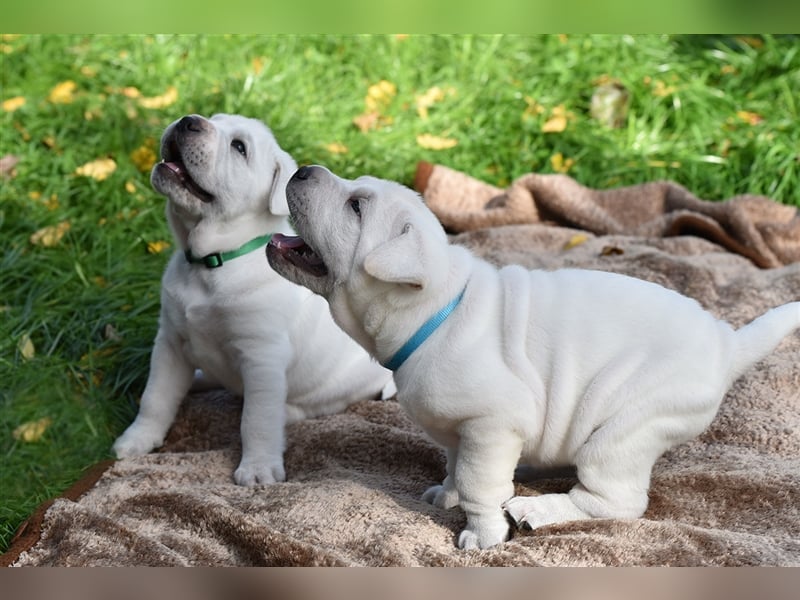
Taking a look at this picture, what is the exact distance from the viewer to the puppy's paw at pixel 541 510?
2928mm

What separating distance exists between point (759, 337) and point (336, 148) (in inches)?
138

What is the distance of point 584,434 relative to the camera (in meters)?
2.93

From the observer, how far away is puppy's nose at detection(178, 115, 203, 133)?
11.9 feet

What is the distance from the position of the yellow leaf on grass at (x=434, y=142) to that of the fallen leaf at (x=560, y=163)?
61 centimetres

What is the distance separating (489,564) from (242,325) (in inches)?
53.7

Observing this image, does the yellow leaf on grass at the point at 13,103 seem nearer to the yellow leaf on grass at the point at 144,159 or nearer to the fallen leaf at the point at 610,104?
the yellow leaf on grass at the point at 144,159

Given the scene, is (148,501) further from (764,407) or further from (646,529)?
(764,407)

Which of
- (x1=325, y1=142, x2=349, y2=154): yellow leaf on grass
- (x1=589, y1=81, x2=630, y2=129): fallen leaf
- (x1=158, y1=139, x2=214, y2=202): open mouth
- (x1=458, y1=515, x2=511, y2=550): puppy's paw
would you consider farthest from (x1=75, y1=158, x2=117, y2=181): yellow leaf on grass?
(x1=458, y1=515, x2=511, y2=550): puppy's paw

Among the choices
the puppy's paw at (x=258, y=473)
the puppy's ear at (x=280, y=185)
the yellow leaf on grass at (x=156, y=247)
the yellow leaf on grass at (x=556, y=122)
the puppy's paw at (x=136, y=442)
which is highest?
the puppy's ear at (x=280, y=185)

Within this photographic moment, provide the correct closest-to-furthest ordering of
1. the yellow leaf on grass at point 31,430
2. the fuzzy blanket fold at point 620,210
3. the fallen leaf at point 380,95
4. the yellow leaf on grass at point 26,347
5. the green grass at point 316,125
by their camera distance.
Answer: the yellow leaf on grass at point 31,430
the yellow leaf on grass at point 26,347
the green grass at point 316,125
the fuzzy blanket fold at point 620,210
the fallen leaf at point 380,95

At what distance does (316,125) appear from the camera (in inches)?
254

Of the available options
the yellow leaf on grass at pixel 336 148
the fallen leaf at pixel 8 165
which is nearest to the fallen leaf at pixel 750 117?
the yellow leaf on grass at pixel 336 148

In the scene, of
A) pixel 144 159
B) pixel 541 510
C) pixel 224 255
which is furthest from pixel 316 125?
pixel 541 510

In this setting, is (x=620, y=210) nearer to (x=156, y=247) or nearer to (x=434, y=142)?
(x=434, y=142)
